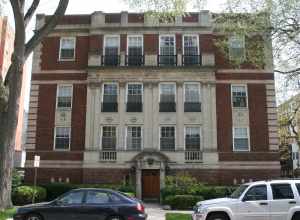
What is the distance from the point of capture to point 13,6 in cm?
1855

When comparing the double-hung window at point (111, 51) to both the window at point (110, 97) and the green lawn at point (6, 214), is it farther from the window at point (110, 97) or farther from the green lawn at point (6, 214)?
the green lawn at point (6, 214)

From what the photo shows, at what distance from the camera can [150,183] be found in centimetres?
3039

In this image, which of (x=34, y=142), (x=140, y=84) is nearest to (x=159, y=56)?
(x=140, y=84)

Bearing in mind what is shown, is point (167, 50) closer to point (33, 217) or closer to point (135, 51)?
point (135, 51)

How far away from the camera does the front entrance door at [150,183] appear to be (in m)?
30.3

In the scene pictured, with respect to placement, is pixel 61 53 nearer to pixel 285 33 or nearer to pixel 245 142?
pixel 245 142

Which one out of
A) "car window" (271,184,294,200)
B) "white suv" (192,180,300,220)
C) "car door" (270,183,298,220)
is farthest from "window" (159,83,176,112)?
"car door" (270,183,298,220)

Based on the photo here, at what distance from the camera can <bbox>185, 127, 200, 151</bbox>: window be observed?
3075 cm

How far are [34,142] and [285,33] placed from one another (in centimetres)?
2055

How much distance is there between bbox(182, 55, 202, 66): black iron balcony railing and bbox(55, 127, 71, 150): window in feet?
35.3

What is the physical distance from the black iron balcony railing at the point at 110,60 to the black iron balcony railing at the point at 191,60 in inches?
208

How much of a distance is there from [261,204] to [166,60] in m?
20.2

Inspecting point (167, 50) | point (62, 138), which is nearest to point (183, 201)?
point (62, 138)

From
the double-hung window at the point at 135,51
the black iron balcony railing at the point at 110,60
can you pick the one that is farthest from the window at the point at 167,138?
the black iron balcony railing at the point at 110,60
